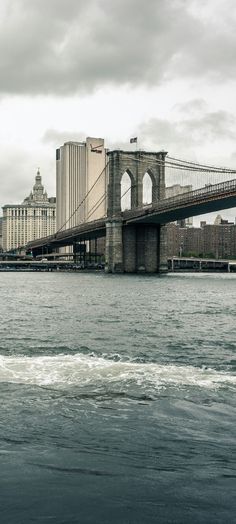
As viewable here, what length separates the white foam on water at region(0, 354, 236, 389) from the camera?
46.7 ft

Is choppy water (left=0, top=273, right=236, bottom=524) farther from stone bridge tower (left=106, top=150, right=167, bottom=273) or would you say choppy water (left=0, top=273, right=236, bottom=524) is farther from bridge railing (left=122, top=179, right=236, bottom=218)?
stone bridge tower (left=106, top=150, right=167, bottom=273)

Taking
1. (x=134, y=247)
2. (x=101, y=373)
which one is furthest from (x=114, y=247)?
(x=101, y=373)

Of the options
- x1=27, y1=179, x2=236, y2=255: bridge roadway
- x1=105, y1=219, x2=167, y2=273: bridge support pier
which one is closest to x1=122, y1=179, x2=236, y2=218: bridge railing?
x1=27, y1=179, x2=236, y2=255: bridge roadway

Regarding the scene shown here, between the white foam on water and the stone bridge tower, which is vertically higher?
the stone bridge tower

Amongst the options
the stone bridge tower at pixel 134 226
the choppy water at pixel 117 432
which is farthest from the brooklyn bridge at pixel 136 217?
the choppy water at pixel 117 432

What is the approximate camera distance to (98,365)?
640 inches

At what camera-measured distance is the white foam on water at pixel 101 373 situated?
1423 centimetres

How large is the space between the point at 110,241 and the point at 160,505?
329 feet

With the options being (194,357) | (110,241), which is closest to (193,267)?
(110,241)

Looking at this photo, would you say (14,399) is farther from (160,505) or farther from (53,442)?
(160,505)

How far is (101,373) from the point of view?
599 inches

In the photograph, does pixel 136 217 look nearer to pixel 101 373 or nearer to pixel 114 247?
pixel 114 247

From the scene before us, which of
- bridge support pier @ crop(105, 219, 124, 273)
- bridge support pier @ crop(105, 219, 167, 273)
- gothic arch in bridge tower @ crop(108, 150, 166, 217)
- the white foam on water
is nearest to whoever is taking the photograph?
the white foam on water

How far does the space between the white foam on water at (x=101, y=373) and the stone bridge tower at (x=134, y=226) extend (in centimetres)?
9125
